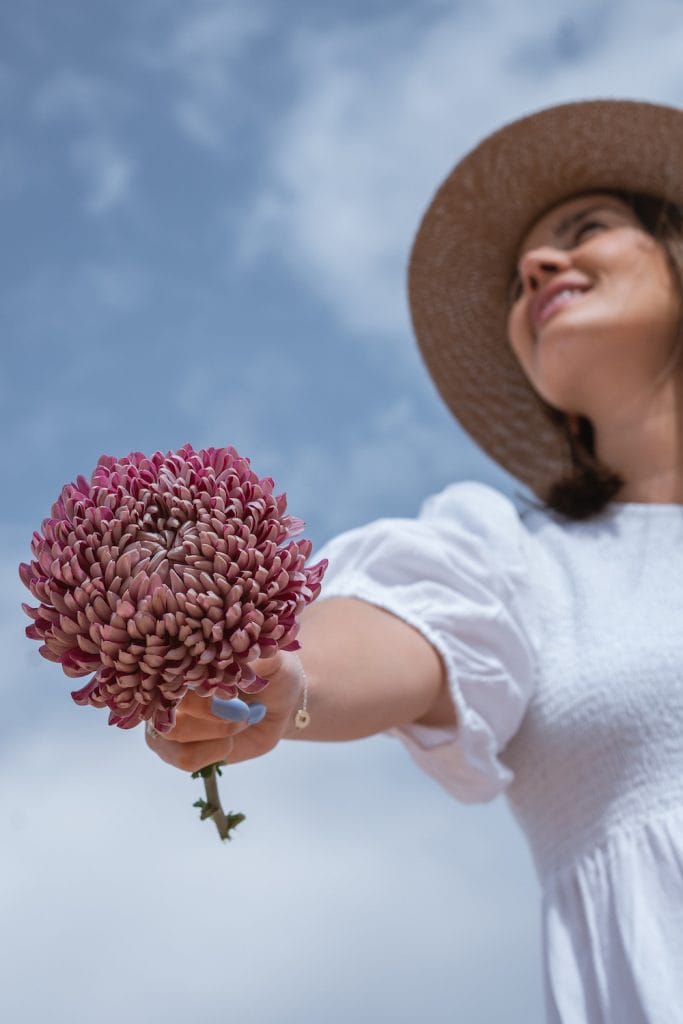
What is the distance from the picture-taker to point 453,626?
1507mm

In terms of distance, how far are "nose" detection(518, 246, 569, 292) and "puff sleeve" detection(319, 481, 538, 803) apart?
53 cm

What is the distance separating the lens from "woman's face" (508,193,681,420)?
6.08 ft

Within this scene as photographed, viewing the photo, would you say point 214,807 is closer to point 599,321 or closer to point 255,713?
point 255,713

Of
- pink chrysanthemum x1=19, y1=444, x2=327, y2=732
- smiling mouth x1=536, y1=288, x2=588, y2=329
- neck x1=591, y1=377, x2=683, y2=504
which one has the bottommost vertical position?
pink chrysanthemum x1=19, y1=444, x2=327, y2=732

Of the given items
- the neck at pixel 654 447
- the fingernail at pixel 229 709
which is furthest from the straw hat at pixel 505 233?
the fingernail at pixel 229 709

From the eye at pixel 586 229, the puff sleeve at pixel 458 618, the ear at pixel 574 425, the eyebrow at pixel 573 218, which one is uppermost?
the eyebrow at pixel 573 218

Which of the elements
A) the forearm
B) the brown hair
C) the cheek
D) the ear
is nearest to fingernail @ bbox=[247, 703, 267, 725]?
the forearm

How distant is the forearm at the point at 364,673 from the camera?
1.21 metres

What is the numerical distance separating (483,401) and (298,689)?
149 cm

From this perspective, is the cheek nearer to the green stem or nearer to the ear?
the ear

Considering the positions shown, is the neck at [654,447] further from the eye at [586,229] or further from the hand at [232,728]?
the hand at [232,728]

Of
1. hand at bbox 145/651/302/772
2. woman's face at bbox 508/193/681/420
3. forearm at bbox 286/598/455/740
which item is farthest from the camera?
woman's face at bbox 508/193/681/420

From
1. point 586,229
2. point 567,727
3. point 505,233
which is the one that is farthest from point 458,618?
point 505,233

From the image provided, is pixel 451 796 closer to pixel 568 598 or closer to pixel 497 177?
pixel 568 598
